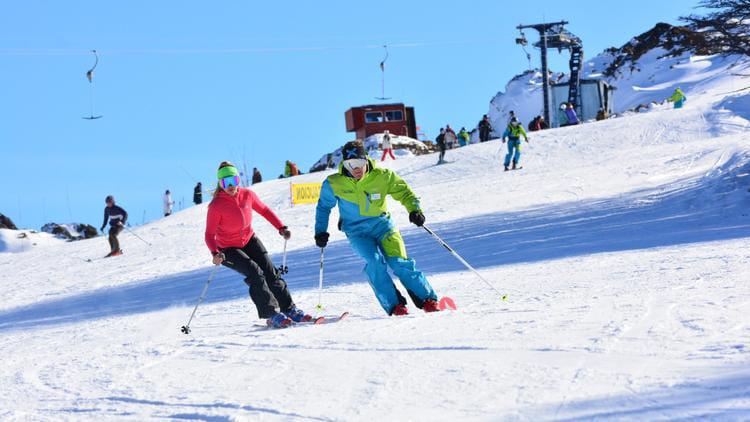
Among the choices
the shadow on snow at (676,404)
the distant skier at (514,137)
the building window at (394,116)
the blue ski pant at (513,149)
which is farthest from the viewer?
the building window at (394,116)

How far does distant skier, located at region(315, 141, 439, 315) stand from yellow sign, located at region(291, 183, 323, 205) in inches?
746

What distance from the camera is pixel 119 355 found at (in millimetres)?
5492

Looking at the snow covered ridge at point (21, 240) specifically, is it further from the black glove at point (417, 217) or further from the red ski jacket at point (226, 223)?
the black glove at point (417, 217)

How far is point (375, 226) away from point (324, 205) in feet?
A: 1.83

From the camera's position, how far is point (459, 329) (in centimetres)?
532

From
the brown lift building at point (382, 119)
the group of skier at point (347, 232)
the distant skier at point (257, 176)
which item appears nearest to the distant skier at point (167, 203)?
the distant skier at point (257, 176)

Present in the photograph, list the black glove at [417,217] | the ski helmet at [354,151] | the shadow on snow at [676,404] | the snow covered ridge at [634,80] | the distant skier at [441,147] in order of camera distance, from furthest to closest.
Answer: the snow covered ridge at [634,80] < the distant skier at [441,147] < the black glove at [417,217] < the ski helmet at [354,151] < the shadow on snow at [676,404]

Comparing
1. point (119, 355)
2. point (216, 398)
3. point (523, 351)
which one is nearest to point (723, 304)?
point (523, 351)

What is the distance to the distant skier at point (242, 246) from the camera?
743 centimetres

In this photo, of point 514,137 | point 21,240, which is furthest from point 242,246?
point 21,240

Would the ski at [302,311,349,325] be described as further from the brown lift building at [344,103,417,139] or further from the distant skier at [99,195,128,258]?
the brown lift building at [344,103,417,139]

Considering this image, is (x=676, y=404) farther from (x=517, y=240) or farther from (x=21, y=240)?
(x=21, y=240)

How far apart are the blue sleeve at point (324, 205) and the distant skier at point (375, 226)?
0.04ft

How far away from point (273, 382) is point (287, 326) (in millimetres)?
2697
